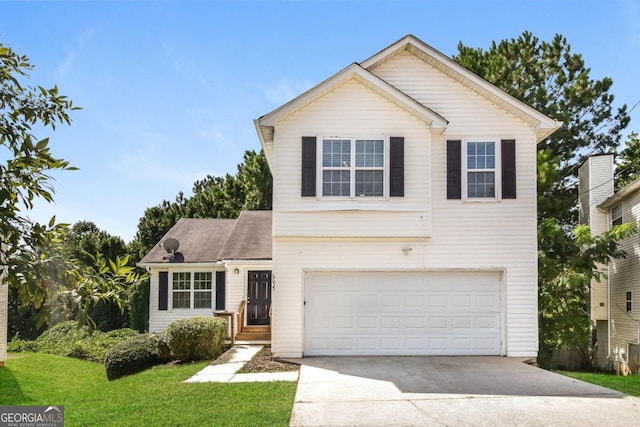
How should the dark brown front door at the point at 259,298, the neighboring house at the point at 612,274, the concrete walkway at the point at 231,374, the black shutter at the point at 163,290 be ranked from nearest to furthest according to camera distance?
the concrete walkway at the point at 231,374, the neighboring house at the point at 612,274, the dark brown front door at the point at 259,298, the black shutter at the point at 163,290

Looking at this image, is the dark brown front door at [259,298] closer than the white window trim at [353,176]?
No

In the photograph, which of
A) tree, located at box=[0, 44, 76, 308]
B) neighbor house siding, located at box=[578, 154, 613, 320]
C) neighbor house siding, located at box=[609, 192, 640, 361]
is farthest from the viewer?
neighbor house siding, located at box=[578, 154, 613, 320]

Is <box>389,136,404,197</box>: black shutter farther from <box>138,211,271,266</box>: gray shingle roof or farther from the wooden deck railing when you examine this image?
the wooden deck railing

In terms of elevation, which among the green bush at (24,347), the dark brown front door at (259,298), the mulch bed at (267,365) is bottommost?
the green bush at (24,347)

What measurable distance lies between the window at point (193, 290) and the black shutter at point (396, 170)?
9.86 metres

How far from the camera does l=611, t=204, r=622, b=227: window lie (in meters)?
19.5

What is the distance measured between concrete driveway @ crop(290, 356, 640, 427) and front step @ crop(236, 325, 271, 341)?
5655 mm

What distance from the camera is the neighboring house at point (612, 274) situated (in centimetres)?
1808

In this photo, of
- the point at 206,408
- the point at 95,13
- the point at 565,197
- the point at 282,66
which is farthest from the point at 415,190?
the point at 565,197

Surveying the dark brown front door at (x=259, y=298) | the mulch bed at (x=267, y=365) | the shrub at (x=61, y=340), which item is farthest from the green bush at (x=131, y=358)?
the shrub at (x=61, y=340)

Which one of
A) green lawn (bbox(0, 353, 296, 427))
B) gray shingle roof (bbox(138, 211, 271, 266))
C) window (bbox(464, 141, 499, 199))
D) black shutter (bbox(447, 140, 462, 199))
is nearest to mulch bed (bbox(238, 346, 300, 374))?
Result: green lawn (bbox(0, 353, 296, 427))

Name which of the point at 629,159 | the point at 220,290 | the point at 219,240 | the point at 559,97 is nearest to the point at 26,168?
the point at 220,290

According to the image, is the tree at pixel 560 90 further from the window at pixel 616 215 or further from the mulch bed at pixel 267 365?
the mulch bed at pixel 267 365

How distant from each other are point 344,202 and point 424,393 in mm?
5229
